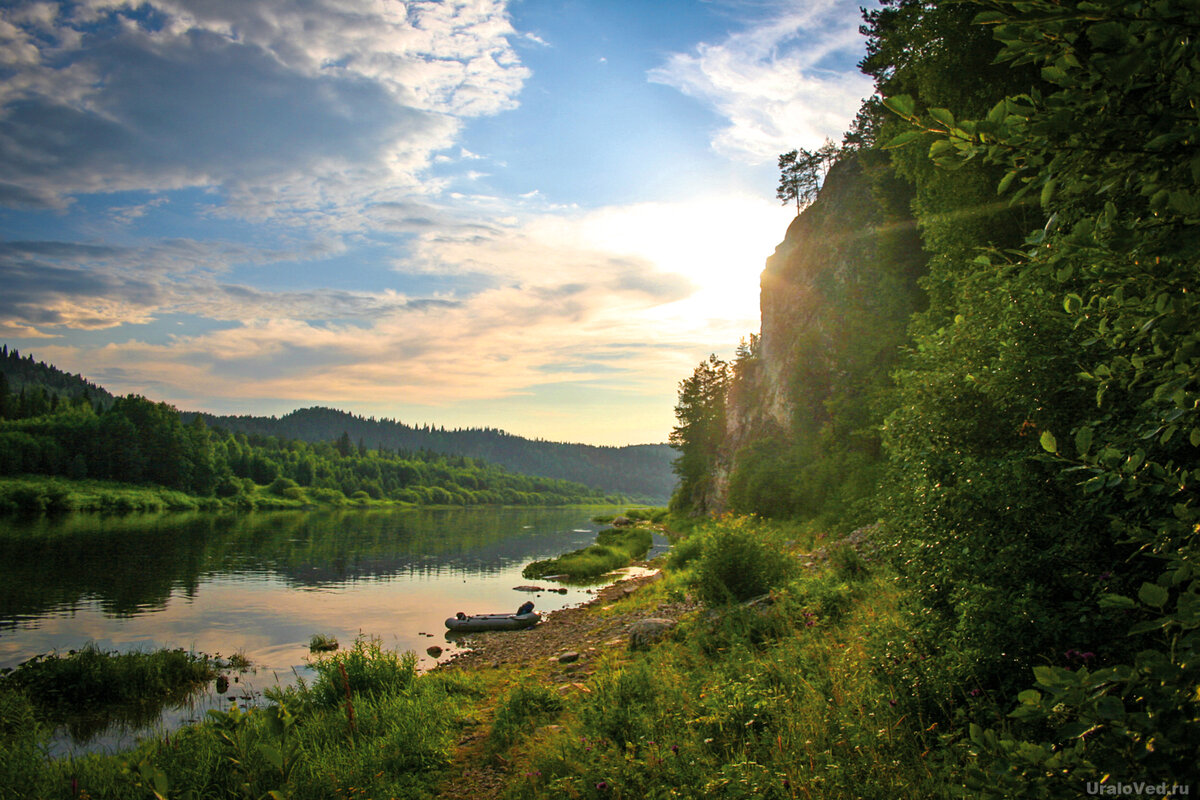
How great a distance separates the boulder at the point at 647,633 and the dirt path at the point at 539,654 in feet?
1.58

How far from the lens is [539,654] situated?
57.6 ft

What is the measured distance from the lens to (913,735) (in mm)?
5906

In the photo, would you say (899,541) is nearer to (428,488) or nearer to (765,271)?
(765,271)

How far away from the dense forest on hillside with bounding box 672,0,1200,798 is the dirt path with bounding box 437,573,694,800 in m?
5.87

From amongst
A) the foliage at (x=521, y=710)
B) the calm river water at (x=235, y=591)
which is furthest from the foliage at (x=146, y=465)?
the foliage at (x=521, y=710)

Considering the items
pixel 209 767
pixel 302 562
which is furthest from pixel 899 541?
pixel 302 562

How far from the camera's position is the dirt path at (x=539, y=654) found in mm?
8656

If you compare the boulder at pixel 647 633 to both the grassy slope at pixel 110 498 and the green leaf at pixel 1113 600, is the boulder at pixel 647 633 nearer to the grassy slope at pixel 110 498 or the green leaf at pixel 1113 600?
the green leaf at pixel 1113 600

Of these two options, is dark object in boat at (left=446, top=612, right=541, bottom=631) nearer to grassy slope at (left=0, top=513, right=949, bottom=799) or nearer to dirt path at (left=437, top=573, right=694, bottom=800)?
dirt path at (left=437, top=573, right=694, bottom=800)

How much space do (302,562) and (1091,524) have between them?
4593cm

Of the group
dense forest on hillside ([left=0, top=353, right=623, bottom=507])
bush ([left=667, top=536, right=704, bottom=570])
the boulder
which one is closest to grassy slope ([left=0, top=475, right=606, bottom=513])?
dense forest on hillside ([left=0, top=353, right=623, bottom=507])

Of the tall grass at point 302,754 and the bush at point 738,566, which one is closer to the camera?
the tall grass at point 302,754

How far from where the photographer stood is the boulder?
45.7ft

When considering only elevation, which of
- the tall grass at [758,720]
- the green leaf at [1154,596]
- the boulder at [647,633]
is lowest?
the boulder at [647,633]
